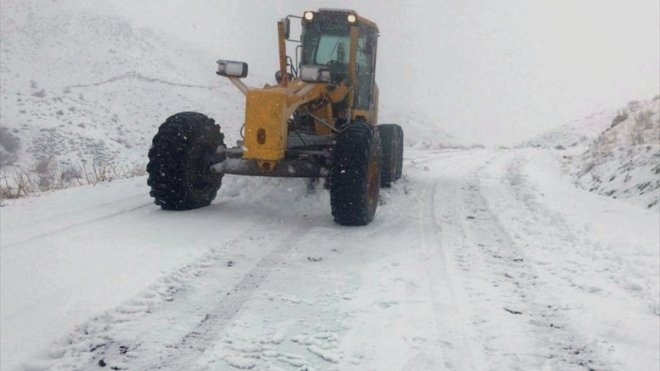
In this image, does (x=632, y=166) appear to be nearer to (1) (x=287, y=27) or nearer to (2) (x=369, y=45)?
(2) (x=369, y=45)

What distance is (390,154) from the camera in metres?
9.80

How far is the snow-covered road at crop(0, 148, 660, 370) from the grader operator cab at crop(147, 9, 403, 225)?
0.36 metres

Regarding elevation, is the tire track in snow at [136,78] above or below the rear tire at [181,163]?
above

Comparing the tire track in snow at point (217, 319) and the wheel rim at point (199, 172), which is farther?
the wheel rim at point (199, 172)

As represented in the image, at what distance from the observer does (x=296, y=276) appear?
173 inches

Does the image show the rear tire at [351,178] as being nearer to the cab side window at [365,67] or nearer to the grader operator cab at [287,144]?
the grader operator cab at [287,144]

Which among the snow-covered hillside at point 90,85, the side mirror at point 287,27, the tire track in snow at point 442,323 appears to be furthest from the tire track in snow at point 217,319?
the snow-covered hillside at point 90,85

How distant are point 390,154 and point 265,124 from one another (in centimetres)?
382

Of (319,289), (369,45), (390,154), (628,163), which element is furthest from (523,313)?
(628,163)

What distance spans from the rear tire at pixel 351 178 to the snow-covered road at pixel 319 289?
0.25m

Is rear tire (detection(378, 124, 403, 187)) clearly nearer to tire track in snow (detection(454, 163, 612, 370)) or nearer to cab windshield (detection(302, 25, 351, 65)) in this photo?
cab windshield (detection(302, 25, 351, 65))

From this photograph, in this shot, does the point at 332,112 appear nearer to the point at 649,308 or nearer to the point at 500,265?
the point at 500,265

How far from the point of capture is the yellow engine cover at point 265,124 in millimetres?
6379

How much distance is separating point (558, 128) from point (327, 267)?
3115 centimetres
